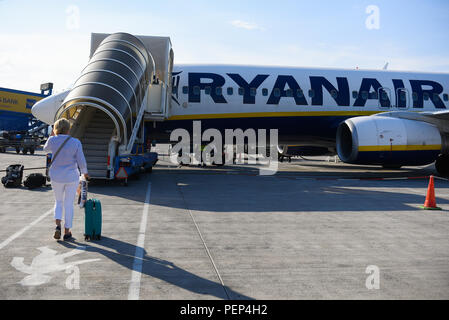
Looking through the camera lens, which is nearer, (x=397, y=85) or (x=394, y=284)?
(x=394, y=284)

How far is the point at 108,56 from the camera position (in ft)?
41.0

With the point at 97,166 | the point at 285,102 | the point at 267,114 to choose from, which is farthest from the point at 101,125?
the point at 285,102

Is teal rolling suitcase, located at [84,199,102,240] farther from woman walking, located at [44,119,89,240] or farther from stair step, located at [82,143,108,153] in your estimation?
stair step, located at [82,143,108,153]

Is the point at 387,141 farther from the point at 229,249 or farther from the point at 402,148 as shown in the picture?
the point at 229,249

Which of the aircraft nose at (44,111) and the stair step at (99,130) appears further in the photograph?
the aircraft nose at (44,111)

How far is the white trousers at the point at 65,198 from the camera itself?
5680 millimetres

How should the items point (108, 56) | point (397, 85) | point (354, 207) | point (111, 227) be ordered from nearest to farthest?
point (111, 227)
point (354, 207)
point (108, 56)
point (397, 85)

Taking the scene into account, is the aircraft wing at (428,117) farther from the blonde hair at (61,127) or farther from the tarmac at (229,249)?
the blonde hair at (61,127)

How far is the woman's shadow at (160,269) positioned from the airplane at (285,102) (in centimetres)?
634

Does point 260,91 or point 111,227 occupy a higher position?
point 260,91

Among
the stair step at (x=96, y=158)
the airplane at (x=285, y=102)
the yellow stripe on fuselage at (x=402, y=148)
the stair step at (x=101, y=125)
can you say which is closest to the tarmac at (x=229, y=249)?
the stair step at (x=96, y=158)
